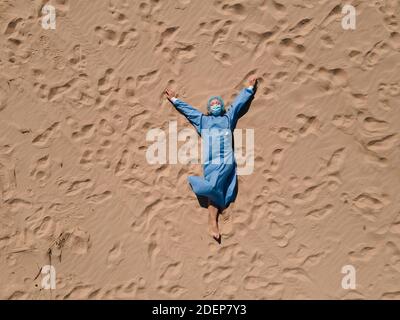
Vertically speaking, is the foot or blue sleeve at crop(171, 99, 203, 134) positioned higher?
blue sleeve at crop(171, 99, 203, 134)

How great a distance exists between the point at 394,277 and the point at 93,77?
3.35 metres

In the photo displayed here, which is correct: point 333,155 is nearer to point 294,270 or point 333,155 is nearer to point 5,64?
point 294,270

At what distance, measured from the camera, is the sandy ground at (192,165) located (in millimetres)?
3744

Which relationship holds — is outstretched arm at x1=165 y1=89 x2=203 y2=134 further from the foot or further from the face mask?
the foot

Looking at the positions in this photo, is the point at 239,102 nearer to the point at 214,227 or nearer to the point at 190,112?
the point at 190,112

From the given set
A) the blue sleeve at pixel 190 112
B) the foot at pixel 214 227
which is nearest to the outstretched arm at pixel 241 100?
the blue sleeve at pixel 190 112

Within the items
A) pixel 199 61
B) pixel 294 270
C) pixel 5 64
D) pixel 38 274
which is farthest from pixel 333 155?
pixel 5 64

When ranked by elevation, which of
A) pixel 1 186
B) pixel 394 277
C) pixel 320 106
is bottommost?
pixel 394 277

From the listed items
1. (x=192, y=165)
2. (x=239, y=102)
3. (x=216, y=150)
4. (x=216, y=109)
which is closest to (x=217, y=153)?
(x=216, y=150)

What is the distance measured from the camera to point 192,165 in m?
3.83

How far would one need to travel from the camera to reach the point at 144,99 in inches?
152

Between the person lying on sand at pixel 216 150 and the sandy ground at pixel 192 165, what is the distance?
96 mm

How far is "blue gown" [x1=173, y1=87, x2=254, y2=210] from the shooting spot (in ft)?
12.1

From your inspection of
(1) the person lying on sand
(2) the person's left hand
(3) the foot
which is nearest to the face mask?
(1) the person lying on sand
